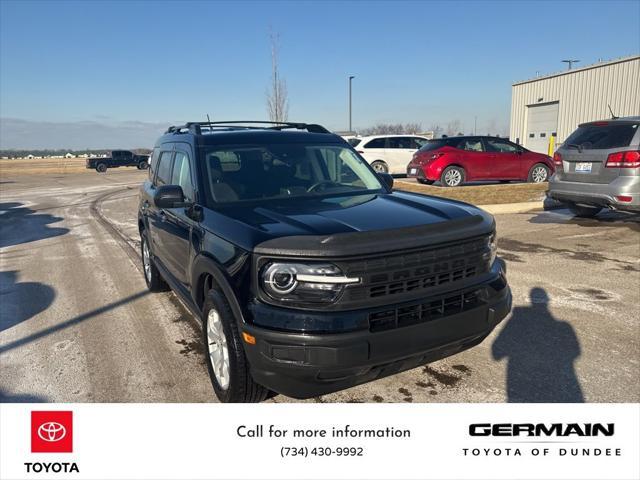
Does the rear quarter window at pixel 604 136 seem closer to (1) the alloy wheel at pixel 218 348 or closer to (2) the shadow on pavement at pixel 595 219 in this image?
(2) the shadow on pavement at pixel 595 219

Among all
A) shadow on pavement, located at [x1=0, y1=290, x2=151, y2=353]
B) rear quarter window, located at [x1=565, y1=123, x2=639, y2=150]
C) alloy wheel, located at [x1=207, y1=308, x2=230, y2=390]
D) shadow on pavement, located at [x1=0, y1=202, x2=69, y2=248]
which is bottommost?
shadow on pavement, located at [x1=0, y1=290, x2=151, y2=353]

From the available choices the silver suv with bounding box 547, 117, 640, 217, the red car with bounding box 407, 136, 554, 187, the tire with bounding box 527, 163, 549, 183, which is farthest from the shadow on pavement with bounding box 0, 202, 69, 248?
the tire with bounding box 527, 163, 549, 183

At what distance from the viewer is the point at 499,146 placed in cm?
1342

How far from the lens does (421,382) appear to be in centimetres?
347

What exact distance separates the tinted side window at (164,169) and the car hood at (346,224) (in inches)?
68.5

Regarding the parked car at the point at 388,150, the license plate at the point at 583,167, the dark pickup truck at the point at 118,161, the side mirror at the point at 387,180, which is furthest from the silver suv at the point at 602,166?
the dark pickup truck at the point at 118,161

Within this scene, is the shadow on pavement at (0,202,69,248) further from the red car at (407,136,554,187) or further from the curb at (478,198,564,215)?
the curb at (478,198,564,215)

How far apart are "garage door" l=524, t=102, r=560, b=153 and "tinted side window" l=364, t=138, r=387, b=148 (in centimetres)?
1676

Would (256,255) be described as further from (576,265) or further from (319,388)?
(576,265)

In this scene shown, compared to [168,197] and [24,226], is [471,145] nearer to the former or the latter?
[168,197]

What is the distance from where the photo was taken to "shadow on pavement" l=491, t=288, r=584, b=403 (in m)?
3.25

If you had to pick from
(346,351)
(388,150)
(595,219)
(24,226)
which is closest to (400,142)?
(388,150)

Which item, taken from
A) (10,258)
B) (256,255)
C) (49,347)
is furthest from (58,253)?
(256,255)

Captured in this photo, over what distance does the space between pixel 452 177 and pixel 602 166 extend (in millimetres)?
5318
